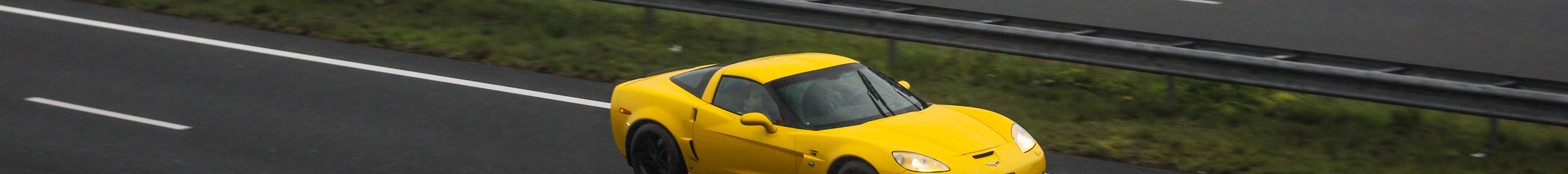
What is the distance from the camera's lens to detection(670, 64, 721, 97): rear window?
7.30 meters

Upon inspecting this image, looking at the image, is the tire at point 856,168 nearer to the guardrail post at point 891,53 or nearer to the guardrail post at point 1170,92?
the guardrail post at point 1170,92

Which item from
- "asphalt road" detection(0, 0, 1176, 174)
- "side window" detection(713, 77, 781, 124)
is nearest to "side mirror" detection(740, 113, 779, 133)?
"side window" detection(713, 77, 781, 124)

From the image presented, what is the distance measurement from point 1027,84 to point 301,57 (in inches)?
245

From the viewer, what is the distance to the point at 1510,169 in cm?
805

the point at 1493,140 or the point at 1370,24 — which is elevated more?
the point at 1370,24

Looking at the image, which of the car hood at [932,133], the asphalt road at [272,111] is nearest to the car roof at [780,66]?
the car hood at [932,133]

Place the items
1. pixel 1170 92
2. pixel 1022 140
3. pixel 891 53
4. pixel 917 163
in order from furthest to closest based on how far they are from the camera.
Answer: pixel 891 53 → pixel 1170 92 → pixel 1022 140 → pixel 917 163

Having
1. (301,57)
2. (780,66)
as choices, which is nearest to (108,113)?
(301,57)

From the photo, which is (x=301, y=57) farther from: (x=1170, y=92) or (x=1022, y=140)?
(x=1170, y=92)

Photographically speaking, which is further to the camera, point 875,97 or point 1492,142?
point 1492,142

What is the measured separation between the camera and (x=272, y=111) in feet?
30.8

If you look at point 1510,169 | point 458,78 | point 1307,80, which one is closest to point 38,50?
point 458,78

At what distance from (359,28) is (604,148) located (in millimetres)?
4900

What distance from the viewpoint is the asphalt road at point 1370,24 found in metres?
11.3
